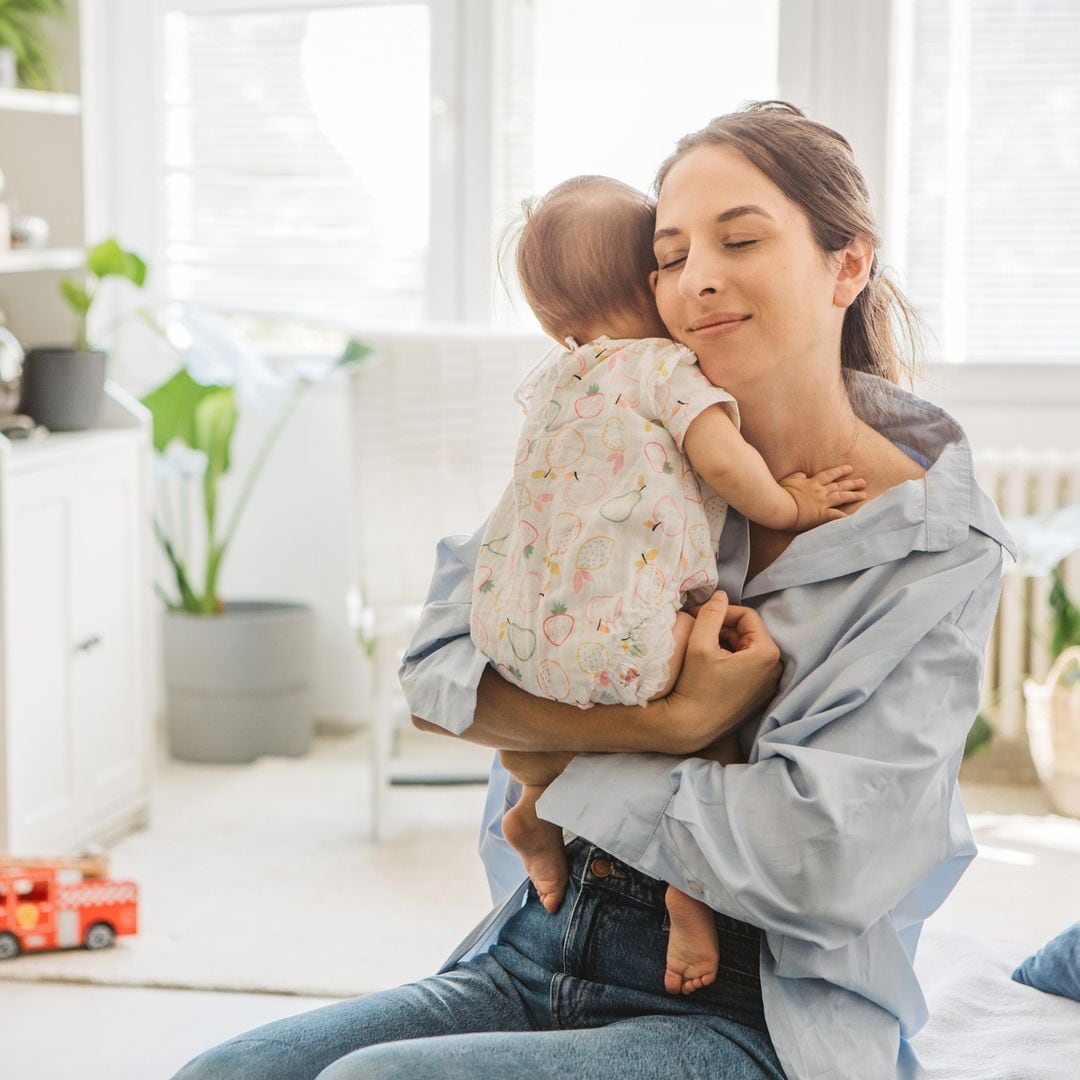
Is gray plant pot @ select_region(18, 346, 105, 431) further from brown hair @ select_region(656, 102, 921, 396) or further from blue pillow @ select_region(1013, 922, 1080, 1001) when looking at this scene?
blue pillow @ select_region(1013, 922, 1080, 1001)

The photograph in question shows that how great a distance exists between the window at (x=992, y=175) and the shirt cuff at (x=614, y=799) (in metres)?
2.69

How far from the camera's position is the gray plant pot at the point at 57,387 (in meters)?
3.18

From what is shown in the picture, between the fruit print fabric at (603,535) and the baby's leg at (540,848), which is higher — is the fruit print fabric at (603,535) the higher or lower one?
the higher one

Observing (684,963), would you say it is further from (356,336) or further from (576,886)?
(356,336)

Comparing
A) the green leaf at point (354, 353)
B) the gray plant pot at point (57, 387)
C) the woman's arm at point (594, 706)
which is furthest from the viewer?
the green leaf at point (354, 353)

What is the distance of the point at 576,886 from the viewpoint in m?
1.31

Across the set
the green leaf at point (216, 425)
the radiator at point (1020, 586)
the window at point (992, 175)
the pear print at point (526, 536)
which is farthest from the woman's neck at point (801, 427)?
the green leaf at point (216, 425)

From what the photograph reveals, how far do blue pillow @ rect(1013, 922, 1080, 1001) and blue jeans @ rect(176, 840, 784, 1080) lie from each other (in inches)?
20.5

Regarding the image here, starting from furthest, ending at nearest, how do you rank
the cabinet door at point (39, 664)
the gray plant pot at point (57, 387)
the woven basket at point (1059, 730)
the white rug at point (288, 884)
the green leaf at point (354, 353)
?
1. the green leaf at point (354, 353)
2. the woven basket at point (1059, 730)
3. the gray plant pot at point (57, 387)
4. the cabinet door at point (39, 664)
5. the white rug at point (288, 884)

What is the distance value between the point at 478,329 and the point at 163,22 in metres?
1.41

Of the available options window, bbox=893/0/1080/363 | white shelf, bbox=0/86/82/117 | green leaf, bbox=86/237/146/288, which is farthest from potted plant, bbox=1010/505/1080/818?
white shelf, bbox=0/86/82/117

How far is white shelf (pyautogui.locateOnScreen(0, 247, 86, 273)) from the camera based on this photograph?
304cm

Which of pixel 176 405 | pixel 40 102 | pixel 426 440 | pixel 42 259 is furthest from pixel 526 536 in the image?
pixel 176 405

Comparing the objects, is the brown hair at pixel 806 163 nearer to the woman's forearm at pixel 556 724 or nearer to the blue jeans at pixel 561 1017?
the woman's forearm at pixel 556 724
